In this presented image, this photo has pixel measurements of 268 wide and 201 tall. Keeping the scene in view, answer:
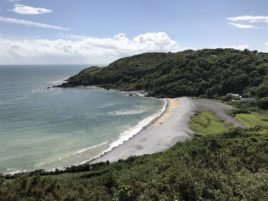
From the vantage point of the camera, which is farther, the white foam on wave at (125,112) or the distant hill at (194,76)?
the distant hill at (194,76)

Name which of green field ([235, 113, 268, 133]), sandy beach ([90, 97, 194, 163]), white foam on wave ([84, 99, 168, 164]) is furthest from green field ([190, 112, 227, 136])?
white foam on wave ([84, 99, 168, 164])

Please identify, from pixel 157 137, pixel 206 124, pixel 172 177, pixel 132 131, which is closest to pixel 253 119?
pixel 206 124

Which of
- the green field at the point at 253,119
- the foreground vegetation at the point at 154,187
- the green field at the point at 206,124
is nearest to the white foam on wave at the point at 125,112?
the green field at the point at 206,124

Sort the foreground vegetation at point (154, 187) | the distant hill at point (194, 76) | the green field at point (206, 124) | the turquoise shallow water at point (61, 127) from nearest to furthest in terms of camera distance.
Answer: the foreground vegetation at point (154, 187), the turquoise shallow water at point (61, 127), the green field at point (206, 124), the distant hill at point (194, 76)

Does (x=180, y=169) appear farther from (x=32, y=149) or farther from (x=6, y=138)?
(x=6, y=138)

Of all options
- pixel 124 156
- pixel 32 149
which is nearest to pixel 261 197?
pixel 124 156

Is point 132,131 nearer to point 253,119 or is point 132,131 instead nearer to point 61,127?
point 61,127

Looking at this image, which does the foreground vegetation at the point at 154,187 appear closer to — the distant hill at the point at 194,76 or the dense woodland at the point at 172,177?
the dense woodland at the point at 172,177

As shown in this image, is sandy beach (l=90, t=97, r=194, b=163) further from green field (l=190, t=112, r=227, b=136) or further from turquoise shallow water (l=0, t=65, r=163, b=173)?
turquoise shallow water (l=0, t=65, r=163, b=173)
